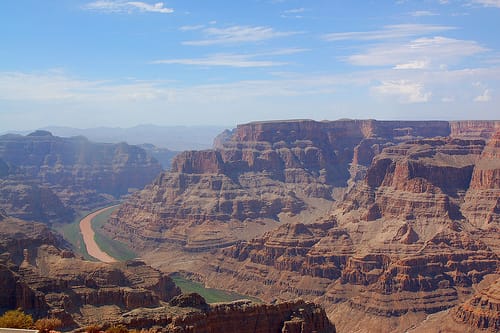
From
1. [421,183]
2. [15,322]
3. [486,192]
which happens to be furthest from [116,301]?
[486,192]

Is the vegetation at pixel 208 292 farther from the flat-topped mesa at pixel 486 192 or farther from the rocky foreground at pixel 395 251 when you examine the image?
the flat-topped mesa at pixel 486 192

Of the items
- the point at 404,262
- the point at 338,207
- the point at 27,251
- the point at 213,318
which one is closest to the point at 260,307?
the point at 213,318

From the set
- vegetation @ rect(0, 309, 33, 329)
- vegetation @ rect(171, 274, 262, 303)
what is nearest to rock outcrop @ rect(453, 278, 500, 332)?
vegetation @ rect(171, 274, 262, 303)

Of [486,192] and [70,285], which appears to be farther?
[486,192]

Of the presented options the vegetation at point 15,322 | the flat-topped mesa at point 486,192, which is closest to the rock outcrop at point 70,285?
the vegetation at point 15,322

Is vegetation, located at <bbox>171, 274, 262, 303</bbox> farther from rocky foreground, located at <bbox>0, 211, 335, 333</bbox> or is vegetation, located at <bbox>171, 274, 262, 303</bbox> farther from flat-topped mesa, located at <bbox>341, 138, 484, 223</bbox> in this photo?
flat-topped mesa, located at <bbox>341, 138, 484, 223</bbox>

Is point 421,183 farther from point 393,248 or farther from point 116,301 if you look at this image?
point 116,301

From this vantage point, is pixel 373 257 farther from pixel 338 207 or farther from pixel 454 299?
pixel 338 207
